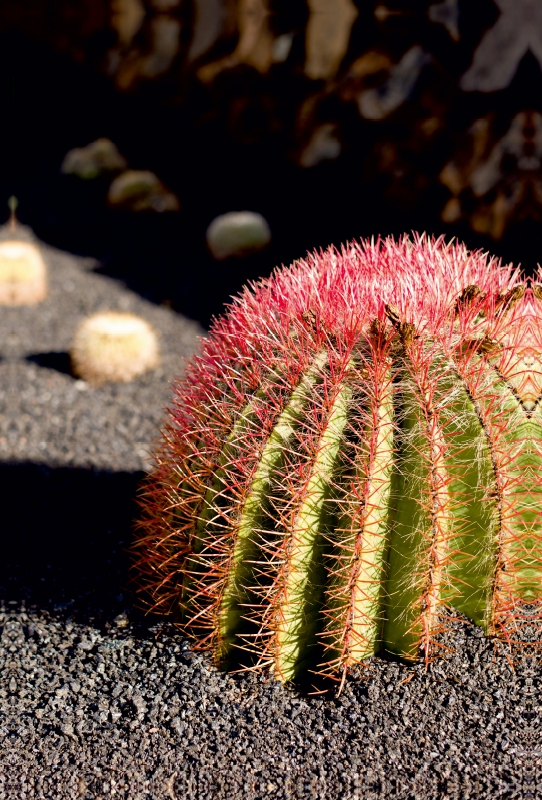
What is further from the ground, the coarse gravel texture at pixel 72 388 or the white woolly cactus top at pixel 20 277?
the white woolly cactus top at pixel 20 277

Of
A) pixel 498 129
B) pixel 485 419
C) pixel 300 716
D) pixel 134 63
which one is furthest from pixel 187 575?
pixel 134 63

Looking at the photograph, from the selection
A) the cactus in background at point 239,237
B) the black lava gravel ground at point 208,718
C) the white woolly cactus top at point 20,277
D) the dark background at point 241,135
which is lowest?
the black lava gravel ground at point 208,718

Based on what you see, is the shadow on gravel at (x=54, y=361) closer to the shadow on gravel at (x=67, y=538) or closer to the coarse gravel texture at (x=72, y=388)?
the coarse gravel texture at (x=72, y=388)

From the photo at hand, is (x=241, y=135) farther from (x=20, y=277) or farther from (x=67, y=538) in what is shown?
(x=67, y=538)

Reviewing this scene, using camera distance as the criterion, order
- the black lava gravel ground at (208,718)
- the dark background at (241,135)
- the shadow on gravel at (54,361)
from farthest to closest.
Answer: the dark background at (241,135) < the shadow on gravel at (54,361) < the black lava gravel ground at (208,718)

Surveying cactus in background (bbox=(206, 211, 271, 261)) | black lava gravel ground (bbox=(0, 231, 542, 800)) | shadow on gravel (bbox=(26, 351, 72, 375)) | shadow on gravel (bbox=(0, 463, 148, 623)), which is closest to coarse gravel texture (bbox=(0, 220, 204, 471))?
shadow on gravel (bbox=(26, 351, 72, 375))

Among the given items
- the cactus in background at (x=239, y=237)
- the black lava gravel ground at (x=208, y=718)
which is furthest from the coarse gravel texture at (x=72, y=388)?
the black lava gravel ground at (x=208, y=718)

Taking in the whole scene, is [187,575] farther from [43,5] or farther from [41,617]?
[43,5]
